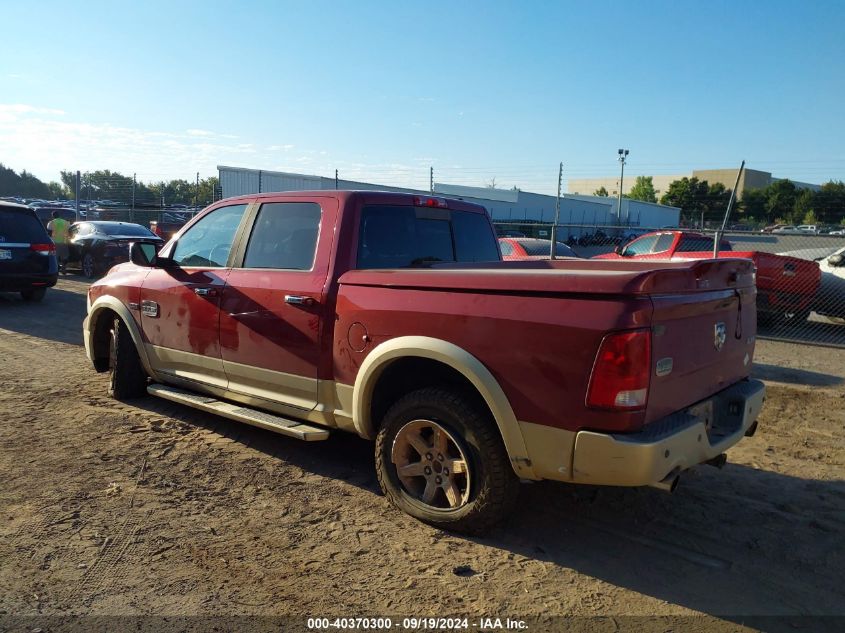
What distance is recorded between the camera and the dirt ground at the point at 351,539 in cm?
296

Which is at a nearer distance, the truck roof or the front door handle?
the front door handle

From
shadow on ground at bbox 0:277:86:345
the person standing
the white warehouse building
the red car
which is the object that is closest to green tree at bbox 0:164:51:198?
the white warehouse building

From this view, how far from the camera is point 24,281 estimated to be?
37.6 feet

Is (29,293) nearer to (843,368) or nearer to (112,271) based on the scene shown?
(112,271)

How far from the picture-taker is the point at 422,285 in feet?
11.6

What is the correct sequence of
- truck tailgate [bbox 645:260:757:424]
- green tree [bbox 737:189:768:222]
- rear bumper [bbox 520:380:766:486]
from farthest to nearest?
1. green tree [bbox 737:189:768:222]
2. truck tailgate [bbox 645:260:757:424]
3. rear bumper [bbox 520:380:766:486]

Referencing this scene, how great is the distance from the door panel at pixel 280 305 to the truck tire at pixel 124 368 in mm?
1568

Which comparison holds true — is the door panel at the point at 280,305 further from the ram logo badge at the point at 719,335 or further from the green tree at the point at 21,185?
the green tree at the point at 21,185

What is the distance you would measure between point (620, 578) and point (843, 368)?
6.84m

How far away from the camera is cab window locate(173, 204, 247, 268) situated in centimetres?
488

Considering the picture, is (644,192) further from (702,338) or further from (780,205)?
(702,338)

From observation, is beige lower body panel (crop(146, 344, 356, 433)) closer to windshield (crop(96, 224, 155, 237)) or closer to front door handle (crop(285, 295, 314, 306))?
front door handle (crop(285, 295, 314, 306))

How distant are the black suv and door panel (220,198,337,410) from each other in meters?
8.72

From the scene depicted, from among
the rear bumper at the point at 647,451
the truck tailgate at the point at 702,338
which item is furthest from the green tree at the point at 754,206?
the rear bumper at the point at 647,451
